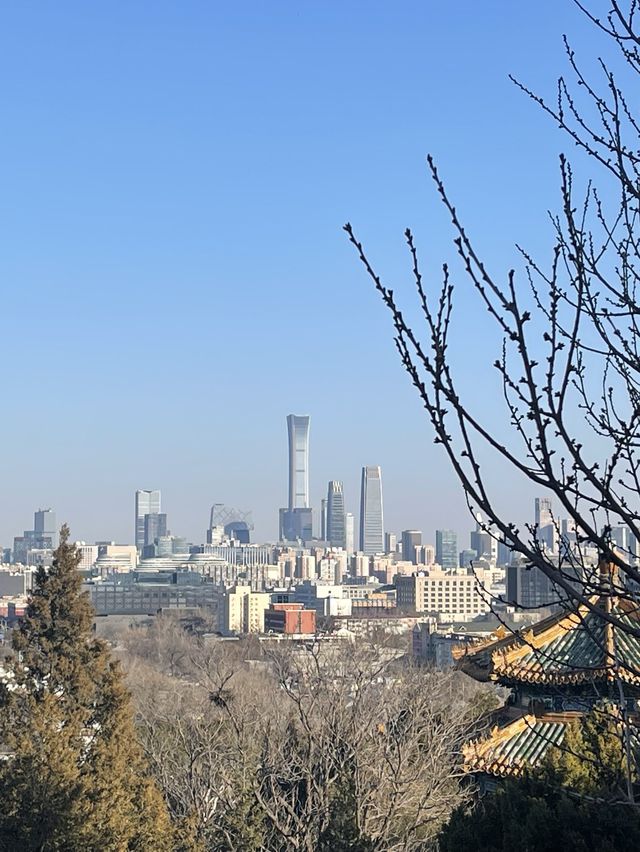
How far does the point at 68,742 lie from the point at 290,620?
207 feet

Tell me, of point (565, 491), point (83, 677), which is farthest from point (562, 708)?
point (565, 491)

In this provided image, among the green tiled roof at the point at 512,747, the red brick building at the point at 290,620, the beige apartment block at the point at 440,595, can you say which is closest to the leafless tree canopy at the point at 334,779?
the green tiled roof at the point at 512,747

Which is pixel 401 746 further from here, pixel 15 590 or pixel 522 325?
pixel 15 590

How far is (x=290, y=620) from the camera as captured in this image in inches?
2960

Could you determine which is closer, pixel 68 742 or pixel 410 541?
pixel 68 742

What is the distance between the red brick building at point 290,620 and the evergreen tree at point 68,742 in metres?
58.2

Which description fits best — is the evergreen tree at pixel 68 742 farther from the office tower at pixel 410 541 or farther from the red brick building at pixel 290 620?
the office tower at pixel 410 541

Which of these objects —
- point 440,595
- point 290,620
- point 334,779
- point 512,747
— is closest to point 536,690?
point 512,747

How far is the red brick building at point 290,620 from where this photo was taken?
243 ft

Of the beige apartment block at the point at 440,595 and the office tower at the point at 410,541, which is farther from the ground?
the office tower at the point at 410,541

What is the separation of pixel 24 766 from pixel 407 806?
356cm

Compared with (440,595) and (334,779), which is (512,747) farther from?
(440,595)

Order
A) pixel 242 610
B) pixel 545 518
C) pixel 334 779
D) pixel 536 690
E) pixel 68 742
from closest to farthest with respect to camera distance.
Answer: pixel 545 518
pixel 536 690
pixel 334 779
pixel 68 742
pixel 242 610

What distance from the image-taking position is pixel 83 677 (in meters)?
13.6
